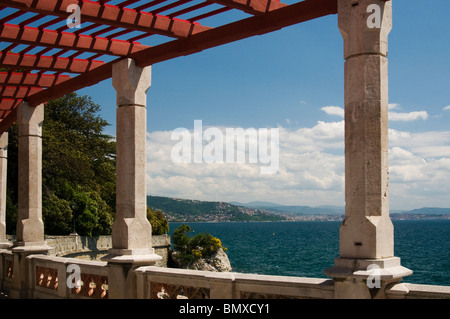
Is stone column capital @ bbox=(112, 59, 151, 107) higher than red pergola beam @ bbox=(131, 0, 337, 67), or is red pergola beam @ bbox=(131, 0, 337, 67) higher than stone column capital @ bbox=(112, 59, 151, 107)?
red pergola beam @ bbox=(131, 0, 337, 67)

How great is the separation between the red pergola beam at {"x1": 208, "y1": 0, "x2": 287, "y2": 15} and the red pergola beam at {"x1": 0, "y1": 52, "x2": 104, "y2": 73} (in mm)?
4129

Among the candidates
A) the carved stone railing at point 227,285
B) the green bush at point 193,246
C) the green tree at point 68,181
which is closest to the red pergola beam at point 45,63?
the carved stone railing at point 227,285

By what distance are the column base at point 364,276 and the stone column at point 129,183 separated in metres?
3.59

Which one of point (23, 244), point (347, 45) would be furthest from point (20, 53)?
point (347, 45)

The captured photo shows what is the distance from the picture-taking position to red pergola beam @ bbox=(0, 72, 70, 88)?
1024 centimetres

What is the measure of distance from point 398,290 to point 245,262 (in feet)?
210

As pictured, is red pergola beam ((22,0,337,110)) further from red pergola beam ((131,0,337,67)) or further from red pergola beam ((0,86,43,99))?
red pergola beam ((0,86,43,99))

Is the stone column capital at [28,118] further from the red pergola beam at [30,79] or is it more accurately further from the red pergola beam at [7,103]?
the red pergola beam at [30,79]

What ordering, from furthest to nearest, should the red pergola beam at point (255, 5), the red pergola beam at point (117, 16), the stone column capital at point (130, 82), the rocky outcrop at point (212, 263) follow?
the rocky outcrop at point (212, 263)
the stone column capital at point (130, 82)
the red pergola beam at point (117, 16)
the red pergola beam at point (255, 5)

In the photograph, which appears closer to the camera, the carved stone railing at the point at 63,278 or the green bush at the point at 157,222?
the carved stone railing at the point at 63,278

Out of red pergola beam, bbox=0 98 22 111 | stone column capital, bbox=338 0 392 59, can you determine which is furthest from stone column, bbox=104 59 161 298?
red pergola beam, bbox=0 98 22 111

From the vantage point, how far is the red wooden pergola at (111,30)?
21.9 feet
